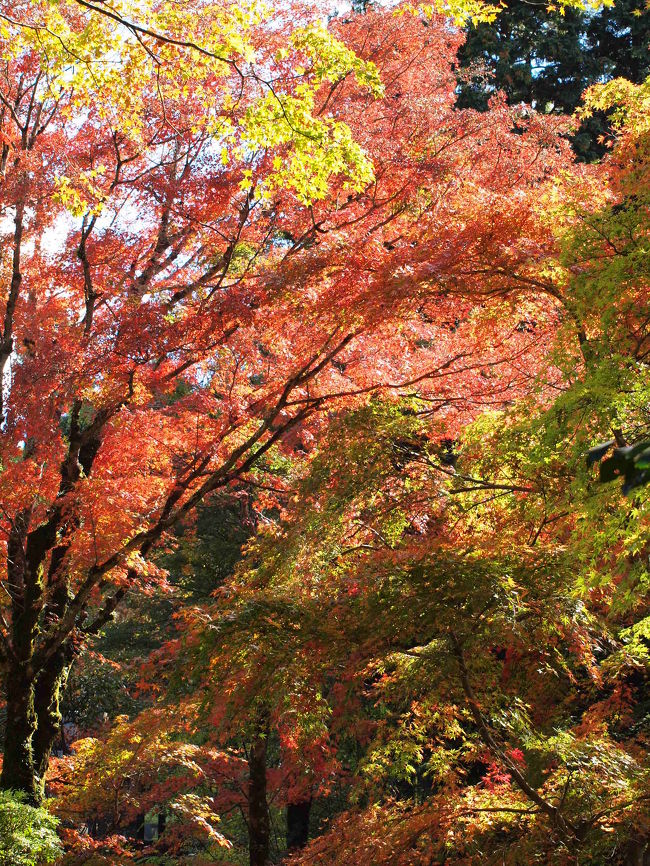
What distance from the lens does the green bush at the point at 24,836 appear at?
20.5 feet

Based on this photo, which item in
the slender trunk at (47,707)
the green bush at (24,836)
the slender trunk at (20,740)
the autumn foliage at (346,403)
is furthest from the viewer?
the slender trunk at (47,707)

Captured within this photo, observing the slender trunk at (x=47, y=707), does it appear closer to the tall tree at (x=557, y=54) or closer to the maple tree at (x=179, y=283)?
the maple tree at (x=179, y=283)

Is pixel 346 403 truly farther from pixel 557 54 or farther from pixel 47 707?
pixel 557 54

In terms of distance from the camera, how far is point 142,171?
773 centimetres

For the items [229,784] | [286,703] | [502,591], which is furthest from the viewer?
[229,784]

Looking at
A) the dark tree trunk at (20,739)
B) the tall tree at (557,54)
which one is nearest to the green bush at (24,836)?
the dark tree trunk at (20,739)

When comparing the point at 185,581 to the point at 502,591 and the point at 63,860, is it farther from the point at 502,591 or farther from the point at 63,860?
the point at 502,591

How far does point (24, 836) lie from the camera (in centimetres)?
639

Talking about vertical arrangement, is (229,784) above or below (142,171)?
below

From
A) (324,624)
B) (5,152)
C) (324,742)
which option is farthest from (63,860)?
(5,152)

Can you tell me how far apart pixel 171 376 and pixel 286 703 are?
3385 mm

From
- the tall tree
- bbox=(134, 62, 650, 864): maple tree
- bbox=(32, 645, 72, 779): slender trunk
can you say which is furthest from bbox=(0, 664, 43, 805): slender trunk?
the tall tree

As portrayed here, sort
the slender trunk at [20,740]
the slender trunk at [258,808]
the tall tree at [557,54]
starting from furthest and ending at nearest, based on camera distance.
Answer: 1. the tall tree at [557,54]
2. the slender trunk at [258,808]
3. the slender trunk at [20,740]

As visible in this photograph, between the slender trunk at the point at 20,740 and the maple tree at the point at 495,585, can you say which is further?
the slender trunk at the point at 20,740
